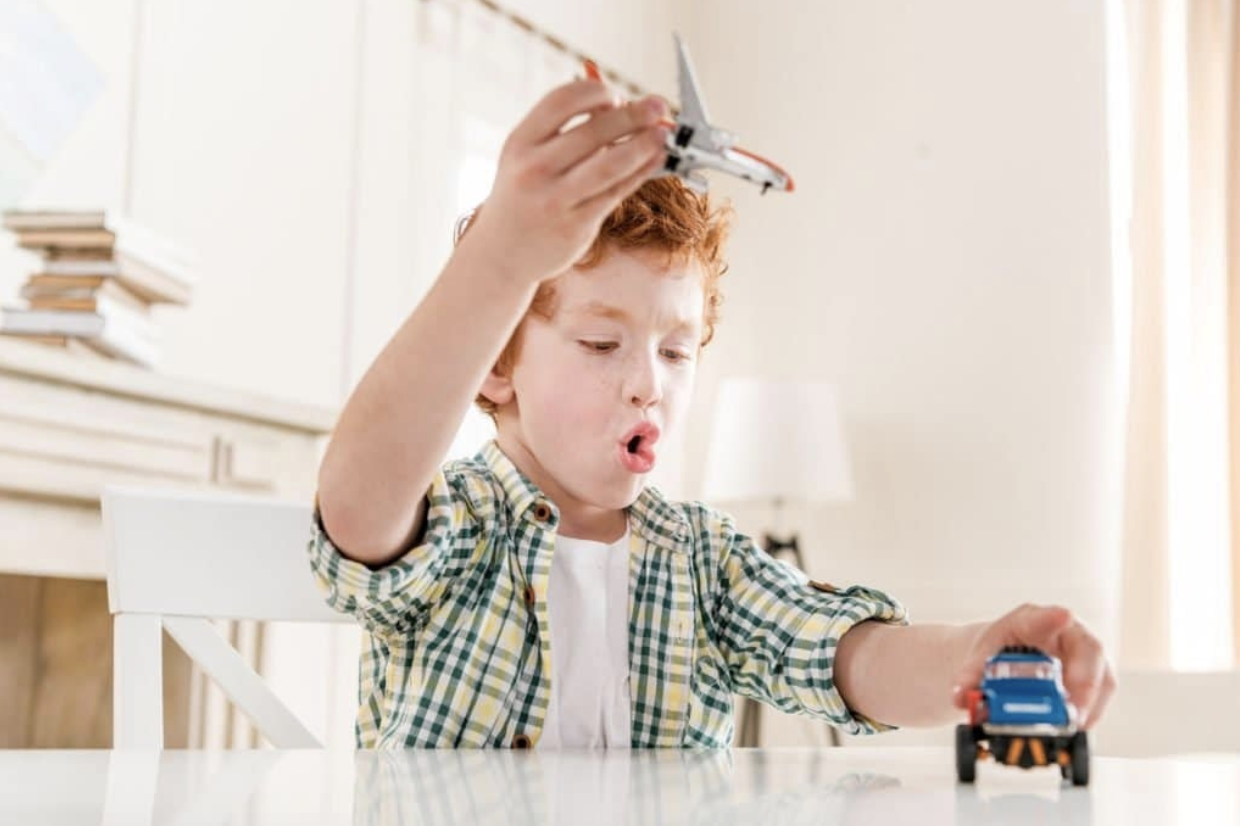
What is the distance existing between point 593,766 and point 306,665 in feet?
5.71

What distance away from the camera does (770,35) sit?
14.7 feet

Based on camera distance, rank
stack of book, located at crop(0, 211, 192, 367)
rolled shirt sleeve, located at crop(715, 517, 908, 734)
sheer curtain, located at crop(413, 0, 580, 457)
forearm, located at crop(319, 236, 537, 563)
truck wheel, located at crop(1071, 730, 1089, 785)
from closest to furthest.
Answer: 1. truck wheel, located at crop(1071, 730, 1089, 785)
2. forearm, located at crop(319, 236, 537, 563)
3. rolled shirt sleeve, located at crop(715, 517, 908, 734)
4. stack of book, located at crop(0, 211, 192, 367)
5. sheer curtain, located at crop(413, 0, 580, 457)

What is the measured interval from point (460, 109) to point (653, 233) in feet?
8.56

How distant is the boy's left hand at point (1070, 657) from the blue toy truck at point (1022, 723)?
0.03 meters

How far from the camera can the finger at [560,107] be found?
59 centimetres

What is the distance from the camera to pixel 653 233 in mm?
1020

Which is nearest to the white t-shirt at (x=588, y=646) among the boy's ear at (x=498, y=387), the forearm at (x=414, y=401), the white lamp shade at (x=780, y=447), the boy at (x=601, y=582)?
the boy at (x=601, y=582)

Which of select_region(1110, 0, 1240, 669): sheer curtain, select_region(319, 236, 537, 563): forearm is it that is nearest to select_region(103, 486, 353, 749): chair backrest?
select_region(319, 236, 537, 563): forearm

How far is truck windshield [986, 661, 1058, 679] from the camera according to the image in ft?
1.98

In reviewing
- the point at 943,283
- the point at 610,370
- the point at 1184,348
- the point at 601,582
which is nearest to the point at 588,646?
the point at 601,582

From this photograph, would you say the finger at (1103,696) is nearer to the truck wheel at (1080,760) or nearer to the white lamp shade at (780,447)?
the truck wheel at (1080,760)

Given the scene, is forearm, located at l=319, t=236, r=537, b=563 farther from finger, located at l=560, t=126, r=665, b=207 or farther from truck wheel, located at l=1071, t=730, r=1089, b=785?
truck wheel, located at l=1071, t=730, r=1089, b=785

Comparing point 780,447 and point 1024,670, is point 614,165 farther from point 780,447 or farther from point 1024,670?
point 780,447

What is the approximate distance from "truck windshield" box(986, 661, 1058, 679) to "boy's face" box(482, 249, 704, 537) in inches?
16.3
